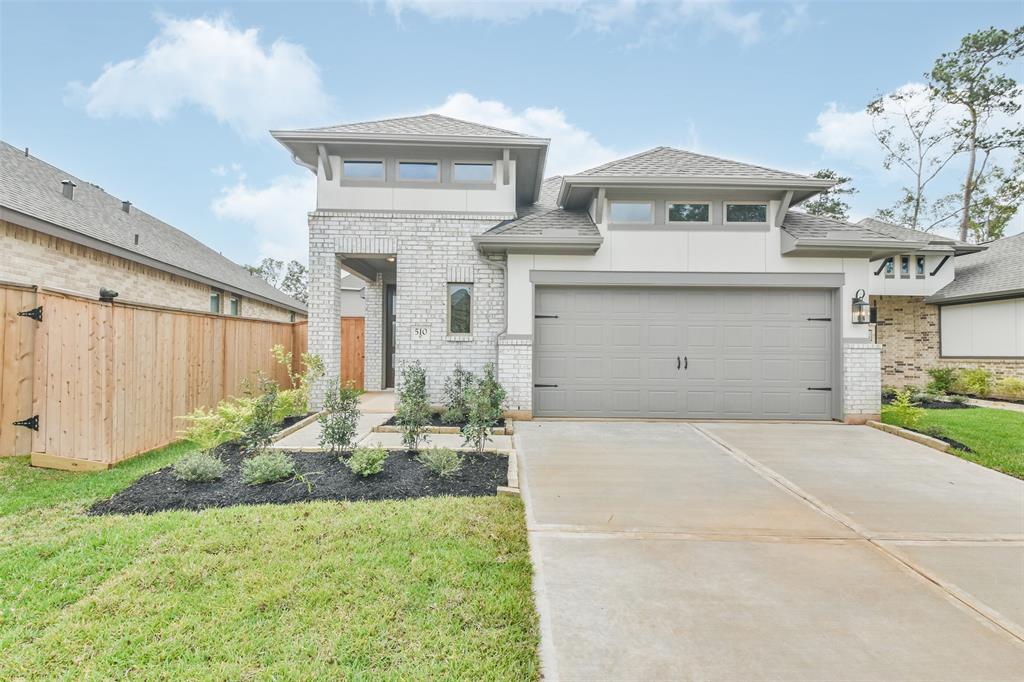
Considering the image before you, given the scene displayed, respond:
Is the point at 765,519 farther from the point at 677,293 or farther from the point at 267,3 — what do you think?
the point at 267,3

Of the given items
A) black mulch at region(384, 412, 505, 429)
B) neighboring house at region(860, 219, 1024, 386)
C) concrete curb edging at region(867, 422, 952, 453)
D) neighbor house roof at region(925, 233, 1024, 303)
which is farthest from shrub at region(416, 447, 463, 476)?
neighbor house roof at region(925, 233, 1024, 303)

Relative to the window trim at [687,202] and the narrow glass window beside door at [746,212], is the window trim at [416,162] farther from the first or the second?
the narrow glass window beside door at [746,212]

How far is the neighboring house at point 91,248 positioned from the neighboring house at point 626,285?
14.1ft

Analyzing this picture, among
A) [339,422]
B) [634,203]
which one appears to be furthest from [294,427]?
[634,203]

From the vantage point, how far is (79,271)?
27.7ft

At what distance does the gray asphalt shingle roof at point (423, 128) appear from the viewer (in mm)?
8352

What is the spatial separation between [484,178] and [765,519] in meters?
7.39

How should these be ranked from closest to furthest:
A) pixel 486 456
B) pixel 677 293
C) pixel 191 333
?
pixel 486 456 → pixel 191 333 → pixel 677 293

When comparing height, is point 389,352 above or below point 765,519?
above

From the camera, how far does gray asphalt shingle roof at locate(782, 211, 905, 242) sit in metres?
7.87

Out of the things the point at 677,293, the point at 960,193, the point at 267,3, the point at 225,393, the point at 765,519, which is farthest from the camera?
the point at 960,193

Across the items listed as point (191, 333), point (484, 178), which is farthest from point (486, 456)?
point (484, 178)

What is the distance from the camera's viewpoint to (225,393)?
293 inches

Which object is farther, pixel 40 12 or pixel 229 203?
pixel 229 203
